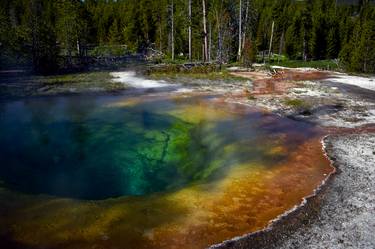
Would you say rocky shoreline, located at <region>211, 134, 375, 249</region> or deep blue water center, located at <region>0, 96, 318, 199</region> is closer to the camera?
rocky shoreline, located at <region>211, 134, 375, 249</region>

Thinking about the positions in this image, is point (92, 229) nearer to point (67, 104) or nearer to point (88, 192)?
point (88, 192)

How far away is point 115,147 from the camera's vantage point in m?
17.2

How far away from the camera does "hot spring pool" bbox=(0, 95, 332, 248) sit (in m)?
9.25

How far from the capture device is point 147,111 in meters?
22.2

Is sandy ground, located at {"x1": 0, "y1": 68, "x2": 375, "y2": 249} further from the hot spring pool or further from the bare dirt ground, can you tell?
the hot spring pool

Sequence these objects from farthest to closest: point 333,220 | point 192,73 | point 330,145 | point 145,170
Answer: point 192,73, point 330,145, point 145,170, point 333,220

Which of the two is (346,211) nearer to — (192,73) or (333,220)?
(333,220)

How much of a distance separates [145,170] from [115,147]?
2.78m

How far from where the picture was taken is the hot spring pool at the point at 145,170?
30.3 ft

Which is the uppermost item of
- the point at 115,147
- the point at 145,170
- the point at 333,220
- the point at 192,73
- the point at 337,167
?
the point at 192,73

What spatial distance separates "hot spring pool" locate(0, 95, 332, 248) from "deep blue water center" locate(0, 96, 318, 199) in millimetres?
46

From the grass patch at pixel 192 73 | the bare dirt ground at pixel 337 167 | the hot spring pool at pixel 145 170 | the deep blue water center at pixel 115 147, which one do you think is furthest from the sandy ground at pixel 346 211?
the grass patch at pixel 192 73

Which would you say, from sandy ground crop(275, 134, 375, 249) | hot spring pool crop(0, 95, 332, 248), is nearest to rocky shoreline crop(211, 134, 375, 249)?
sandy ground crop(275, 134, 375, 249)

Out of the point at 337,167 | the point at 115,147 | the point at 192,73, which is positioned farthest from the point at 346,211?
the point at 192,73
